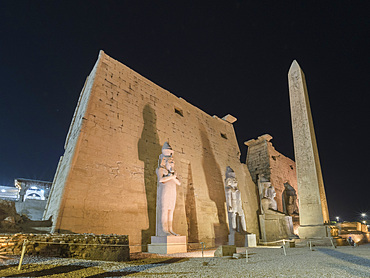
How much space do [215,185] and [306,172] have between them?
3711mm

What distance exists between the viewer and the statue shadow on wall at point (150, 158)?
7.07 m

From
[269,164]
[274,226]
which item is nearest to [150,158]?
[274,226]

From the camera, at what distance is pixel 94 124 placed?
6.73 metres

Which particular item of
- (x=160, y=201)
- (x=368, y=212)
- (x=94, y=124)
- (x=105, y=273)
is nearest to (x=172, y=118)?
(x=94, y=124)

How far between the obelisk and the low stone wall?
5832mm

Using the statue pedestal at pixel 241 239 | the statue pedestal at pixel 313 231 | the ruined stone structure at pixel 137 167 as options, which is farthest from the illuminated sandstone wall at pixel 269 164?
the statue pedestal at pixel 313 231

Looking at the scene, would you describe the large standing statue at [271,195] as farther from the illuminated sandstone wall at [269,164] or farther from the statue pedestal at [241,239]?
the illuminated sandstone wall at [269,164]

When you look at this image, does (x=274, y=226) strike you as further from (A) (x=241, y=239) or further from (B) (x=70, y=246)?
(B) (x=70, y=246)

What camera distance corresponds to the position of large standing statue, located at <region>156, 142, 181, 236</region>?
5.89 meters

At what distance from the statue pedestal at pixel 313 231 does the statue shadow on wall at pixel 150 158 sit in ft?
15.3

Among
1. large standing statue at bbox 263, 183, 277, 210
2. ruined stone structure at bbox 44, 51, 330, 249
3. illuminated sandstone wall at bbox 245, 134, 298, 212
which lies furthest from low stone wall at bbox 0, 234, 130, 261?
illuminated sandstone wall at bbox 245, 134, 298, 212

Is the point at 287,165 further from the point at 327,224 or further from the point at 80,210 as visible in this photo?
the point at 80,210

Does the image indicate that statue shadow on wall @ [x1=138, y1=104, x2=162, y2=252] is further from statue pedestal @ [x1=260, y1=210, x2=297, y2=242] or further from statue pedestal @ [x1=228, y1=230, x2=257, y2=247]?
statue pedestal @ [x1=260, y1=210, x2=297, y2=242]

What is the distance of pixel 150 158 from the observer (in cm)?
798
